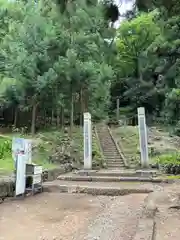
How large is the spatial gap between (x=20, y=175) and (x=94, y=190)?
182 centimetres

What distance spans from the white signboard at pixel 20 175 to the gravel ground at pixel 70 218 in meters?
0.28

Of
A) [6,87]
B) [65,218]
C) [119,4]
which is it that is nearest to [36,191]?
[65,218]

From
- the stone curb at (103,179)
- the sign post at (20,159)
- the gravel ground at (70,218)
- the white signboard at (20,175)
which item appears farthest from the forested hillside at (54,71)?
the white signboard at (20,175)

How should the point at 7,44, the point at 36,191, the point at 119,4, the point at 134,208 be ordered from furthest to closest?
the point at 7,44
the point at 36,191
the point at 134,208
the point at 119,4

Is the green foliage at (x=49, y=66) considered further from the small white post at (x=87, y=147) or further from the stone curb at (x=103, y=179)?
the stone curb at (x=103, y=179)

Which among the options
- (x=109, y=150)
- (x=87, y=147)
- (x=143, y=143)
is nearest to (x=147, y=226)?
(x=143, y=143)

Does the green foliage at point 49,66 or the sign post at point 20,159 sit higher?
the green foliage at point 49,66

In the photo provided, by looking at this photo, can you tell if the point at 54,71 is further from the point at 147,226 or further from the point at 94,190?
the point at 147,226

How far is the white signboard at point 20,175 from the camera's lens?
6754 mm

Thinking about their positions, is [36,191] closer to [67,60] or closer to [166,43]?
[166,43]

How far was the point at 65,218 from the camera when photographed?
5.16m

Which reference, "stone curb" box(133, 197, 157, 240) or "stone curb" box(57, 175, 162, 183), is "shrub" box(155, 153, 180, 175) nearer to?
"stone curb" box(57, 175, 162, 183)

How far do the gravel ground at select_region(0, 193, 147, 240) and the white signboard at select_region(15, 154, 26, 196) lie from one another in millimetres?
281

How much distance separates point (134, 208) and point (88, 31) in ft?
32.8
